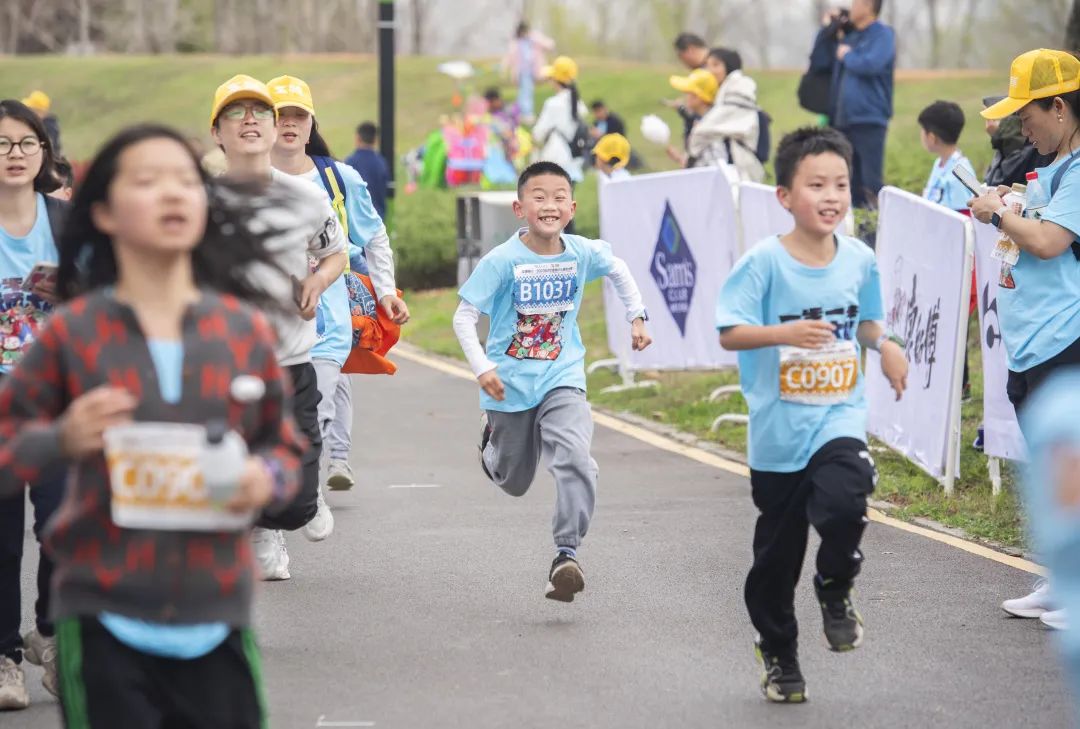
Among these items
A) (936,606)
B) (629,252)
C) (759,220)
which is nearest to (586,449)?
(936,606)

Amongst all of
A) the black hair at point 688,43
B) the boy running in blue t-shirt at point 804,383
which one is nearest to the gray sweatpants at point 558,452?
the boy running in blue t-shirt at point 804,383

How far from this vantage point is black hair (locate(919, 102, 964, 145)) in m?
11.5

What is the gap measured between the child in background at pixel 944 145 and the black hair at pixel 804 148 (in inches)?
228

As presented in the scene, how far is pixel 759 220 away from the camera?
11.8 meters

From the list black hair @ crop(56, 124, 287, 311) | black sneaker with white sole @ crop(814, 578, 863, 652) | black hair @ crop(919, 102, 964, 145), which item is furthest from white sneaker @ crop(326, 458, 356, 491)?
black hair @ crop(56, 124, 287, 311)

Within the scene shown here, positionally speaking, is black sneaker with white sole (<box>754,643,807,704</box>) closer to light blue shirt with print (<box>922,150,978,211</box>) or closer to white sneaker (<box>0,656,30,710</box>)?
white sneaker (<box>0,656,30,710</box>)

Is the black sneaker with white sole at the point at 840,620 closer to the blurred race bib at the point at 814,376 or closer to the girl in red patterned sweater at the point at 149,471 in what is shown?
the blurred race bib at the point at 814,376

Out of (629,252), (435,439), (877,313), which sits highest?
(877,313)

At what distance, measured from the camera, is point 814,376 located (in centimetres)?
560

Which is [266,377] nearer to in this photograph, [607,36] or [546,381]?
[546,381]

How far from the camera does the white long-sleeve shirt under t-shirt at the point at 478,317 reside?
691 centimetres

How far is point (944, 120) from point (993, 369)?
3.24m

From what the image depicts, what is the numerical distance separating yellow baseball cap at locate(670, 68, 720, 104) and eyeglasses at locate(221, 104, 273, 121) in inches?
307

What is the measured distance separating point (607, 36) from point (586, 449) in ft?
275
